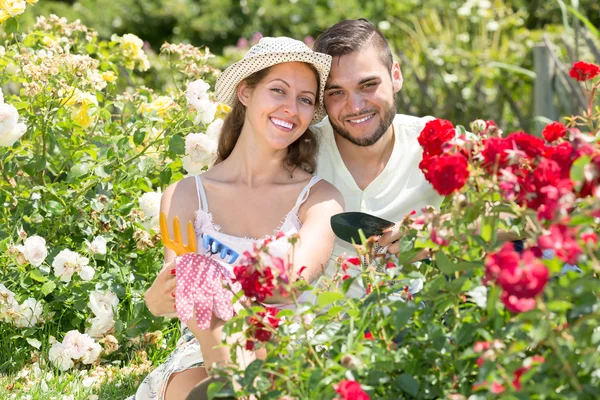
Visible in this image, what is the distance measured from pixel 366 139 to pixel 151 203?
0.82m

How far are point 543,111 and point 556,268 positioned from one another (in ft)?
15.4

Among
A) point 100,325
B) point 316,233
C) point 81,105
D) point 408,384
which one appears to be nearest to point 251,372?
point 408,384

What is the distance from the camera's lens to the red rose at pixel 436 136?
1.96 m

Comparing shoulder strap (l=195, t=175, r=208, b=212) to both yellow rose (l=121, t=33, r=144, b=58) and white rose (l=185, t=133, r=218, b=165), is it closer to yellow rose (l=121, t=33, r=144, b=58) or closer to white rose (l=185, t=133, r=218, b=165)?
white rose (l=185, t=133, r=218, b=165)

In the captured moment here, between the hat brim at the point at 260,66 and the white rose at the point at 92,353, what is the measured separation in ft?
3.21

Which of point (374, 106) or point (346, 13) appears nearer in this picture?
point (374, 106)

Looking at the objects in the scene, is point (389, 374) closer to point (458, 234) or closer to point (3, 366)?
point (458, 234)

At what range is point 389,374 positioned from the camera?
1.79 m

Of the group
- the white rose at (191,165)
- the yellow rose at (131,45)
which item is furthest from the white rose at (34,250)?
the yellow rose at (131,45)

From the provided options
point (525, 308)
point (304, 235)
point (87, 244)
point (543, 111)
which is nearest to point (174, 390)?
point (304, 235)

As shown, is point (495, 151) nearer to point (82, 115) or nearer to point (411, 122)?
point (411, 122)

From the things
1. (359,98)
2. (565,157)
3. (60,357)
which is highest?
(565,157)

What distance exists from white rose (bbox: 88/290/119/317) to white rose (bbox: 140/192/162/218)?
325 mm

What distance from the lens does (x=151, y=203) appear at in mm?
3150
